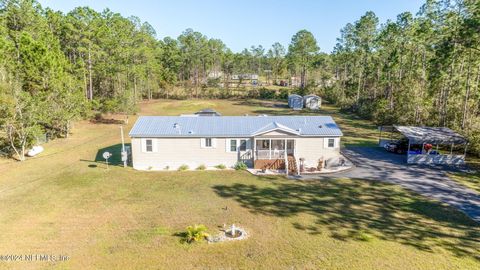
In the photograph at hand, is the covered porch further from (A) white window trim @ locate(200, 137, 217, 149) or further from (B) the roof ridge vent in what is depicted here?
(B) the roof ridge vent

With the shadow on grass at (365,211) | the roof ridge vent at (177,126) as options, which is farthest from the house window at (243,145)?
the roof ridge vent at (177,126)

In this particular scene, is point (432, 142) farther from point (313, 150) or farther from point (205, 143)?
point (205, 143)

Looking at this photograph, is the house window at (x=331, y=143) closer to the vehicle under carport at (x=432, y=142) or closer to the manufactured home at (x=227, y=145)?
the manufactured home at (x=227, y=145)

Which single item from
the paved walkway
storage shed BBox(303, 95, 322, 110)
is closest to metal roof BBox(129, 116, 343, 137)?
the paved walkway

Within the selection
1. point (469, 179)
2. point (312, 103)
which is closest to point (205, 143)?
point (469, 179)

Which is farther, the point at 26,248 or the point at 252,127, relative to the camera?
the point at 252,127

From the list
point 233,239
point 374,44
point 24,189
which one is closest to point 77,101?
point 24,189

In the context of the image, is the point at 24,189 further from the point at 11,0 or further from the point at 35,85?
the point at 11,0
